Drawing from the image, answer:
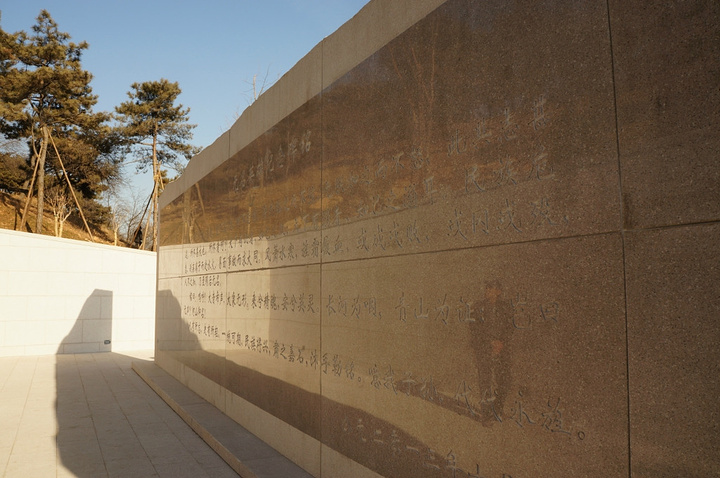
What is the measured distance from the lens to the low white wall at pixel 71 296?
11492 mm

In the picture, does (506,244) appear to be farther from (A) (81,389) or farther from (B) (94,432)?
(A) (81,389)

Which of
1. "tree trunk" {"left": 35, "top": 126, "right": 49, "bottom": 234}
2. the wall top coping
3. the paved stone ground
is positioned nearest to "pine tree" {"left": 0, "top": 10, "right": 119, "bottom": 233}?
"tree trunk" {"left": 35, "top": 126, "right": 49, "bottom": 234}

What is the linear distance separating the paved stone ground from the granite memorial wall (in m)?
1.10

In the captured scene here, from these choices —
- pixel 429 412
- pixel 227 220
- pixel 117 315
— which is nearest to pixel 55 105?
pixel 117 315

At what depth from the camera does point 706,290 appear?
4.84ft

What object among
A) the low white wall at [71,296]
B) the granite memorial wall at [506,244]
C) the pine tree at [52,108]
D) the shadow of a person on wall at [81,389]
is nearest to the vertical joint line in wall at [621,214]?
the granite memorial wall at [506,244]

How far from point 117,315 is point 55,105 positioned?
12998 millimetres

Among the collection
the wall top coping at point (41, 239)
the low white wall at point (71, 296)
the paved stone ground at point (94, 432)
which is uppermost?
the wall top coping at point (41, 239)

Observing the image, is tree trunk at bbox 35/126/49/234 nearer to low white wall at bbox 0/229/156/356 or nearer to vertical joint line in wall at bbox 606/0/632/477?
low white wall at bbox 0/229/156/356

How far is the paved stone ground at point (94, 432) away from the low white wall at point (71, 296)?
355 centimetres

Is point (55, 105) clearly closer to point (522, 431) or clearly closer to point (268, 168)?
point (268, 168)

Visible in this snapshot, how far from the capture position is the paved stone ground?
13.3 ft

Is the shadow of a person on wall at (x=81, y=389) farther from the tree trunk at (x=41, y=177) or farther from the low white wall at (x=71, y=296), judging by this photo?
the tree trunk at (x=41, y=177)

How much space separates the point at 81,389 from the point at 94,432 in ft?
8.30
